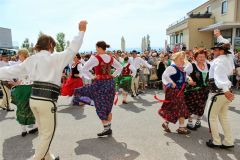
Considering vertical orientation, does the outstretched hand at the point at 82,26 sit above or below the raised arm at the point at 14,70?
above

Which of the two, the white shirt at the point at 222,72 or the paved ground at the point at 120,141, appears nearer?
the white shirt at the point at 222,72

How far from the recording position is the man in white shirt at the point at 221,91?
12.4 feet

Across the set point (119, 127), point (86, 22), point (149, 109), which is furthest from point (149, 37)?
point (86, 22)

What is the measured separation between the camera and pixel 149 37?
88.6ft

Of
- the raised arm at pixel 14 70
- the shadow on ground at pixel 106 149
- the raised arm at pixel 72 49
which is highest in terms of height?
the raised arm at pixel 72 49

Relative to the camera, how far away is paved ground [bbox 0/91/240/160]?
13.1ft

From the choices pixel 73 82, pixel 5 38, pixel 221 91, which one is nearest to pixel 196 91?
pixel 221 91

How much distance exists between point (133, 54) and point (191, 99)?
15.1ft

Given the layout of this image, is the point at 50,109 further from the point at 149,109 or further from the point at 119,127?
the point at 149,109

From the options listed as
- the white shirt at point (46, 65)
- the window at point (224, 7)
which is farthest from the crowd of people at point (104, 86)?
the window at point (224, 7)

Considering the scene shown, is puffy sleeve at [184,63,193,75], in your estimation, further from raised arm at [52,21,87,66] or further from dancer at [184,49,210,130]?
raised arm at [52,21,87,66]

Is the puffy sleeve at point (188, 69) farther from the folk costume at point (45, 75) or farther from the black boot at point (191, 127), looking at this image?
the folk costume at point (45, 75)

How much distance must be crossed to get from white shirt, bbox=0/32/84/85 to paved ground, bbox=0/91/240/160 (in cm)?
151

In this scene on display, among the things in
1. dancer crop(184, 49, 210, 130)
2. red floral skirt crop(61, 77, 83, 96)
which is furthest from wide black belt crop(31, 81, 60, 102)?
red floral skirt crop(61, 77, 83, 96)
